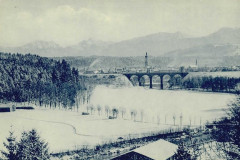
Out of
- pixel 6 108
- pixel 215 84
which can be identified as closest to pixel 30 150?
pixel 6 108

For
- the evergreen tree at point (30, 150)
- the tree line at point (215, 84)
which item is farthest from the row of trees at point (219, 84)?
the evergreen tree at point (30, 150)

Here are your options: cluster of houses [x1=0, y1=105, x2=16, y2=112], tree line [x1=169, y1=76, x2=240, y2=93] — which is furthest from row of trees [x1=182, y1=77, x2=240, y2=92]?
cluster of houses [x1=0, y1=105, x2=16, y2=112]

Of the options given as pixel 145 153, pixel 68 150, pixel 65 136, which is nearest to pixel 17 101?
pixel 65 136

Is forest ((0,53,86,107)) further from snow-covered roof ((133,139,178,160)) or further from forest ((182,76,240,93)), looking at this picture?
snow-covered roof ((133,139,178,160))

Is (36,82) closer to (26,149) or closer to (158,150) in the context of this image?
(158,150)

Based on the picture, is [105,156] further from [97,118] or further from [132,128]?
[97,118]
